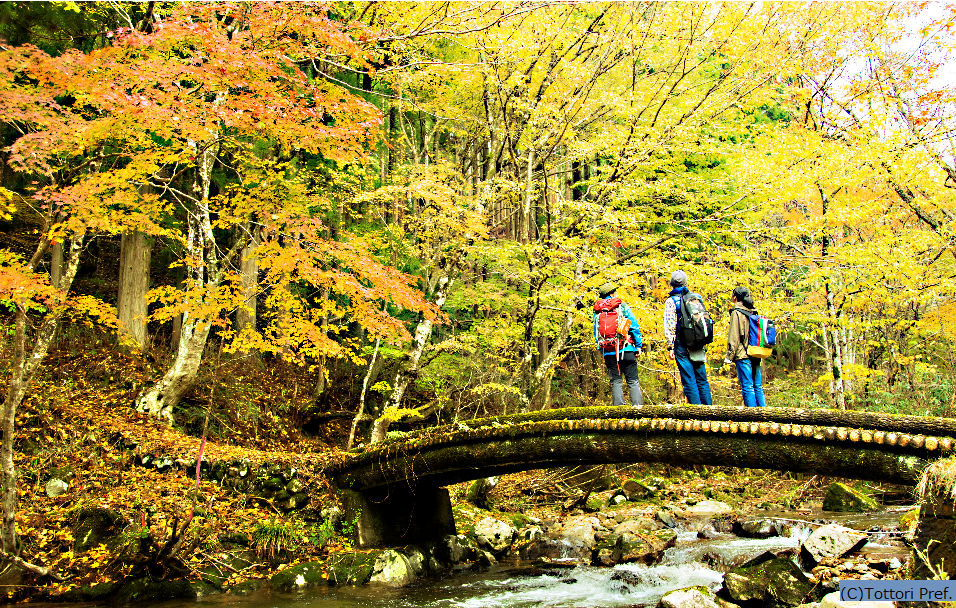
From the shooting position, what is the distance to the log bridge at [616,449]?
500cm

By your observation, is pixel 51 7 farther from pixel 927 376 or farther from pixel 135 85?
pixel 927 376

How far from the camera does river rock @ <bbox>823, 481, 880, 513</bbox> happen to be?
11586 mm

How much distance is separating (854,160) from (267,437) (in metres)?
13.2

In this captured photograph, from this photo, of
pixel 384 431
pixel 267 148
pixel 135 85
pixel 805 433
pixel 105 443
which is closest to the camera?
pixel 805 433

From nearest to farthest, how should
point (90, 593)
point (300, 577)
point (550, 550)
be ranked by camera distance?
point (90, 593), point (300, 577), point (550, 550)

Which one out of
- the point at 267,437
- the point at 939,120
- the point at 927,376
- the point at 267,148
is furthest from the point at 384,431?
the point at 927,376

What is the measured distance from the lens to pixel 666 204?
14.7 metres

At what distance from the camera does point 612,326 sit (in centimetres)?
675

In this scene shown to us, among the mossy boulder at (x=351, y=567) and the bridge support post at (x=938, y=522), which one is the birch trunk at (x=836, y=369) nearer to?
the bridge support post at (x=938, y=522)

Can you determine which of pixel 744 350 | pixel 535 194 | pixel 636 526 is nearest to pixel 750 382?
pixel 744 350

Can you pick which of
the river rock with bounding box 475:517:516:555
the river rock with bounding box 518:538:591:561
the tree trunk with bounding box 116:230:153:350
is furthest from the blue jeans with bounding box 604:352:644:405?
the tree trunk with bounding box 116:230:153:350

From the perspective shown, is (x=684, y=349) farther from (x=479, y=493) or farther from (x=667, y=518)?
(x=479, y=493)

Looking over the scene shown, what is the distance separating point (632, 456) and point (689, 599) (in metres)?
1.49

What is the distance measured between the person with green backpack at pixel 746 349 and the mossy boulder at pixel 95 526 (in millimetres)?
7478
